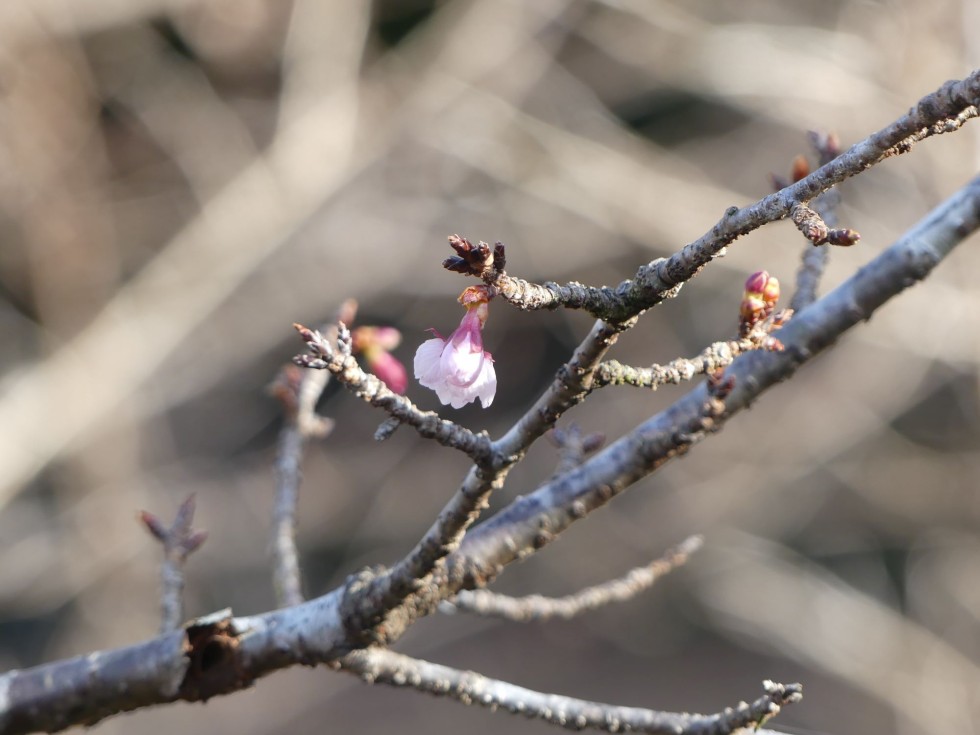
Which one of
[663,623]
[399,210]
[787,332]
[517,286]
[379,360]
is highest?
[399,210]

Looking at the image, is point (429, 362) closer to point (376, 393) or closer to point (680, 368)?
point (376, 393)

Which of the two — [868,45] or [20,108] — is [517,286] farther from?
[868,45]

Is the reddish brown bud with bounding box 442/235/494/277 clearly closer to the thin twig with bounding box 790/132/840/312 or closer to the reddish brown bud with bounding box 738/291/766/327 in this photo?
the reddish brown bud with bounding box 738/291/766/327

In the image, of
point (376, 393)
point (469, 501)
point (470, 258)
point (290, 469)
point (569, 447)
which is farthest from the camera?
point (290, 469)

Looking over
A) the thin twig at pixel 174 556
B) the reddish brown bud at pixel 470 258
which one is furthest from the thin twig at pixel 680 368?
the thin twig at pixel 174 556

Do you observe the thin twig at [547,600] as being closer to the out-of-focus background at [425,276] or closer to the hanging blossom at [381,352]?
the hanging blossom at [381,352]

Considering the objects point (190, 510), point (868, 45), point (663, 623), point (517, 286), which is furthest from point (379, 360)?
point (663, 623)

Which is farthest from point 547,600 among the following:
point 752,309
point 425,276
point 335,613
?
point 425,276
